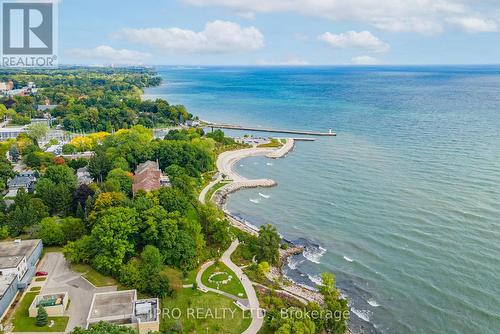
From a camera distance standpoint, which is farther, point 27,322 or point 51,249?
point 51,249

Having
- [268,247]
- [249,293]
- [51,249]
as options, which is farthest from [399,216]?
[51,249]

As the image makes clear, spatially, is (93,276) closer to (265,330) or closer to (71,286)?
(71,286)

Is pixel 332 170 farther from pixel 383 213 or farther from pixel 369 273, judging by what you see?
pixel 369 273

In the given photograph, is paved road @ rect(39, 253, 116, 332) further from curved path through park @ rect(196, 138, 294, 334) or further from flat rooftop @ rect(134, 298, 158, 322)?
curved path through park @ rect(196, 138, 294, 334)

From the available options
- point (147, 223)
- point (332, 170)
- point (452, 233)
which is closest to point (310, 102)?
point (332, 170)

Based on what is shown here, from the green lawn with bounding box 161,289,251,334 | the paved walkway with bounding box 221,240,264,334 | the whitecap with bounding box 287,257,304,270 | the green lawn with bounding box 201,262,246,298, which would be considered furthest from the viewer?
the whitecap with bounding box 287,257,304,270

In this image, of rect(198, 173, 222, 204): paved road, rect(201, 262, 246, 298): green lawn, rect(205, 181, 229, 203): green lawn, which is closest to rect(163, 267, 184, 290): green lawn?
rect(201, 262, 246, 298): green lawn
